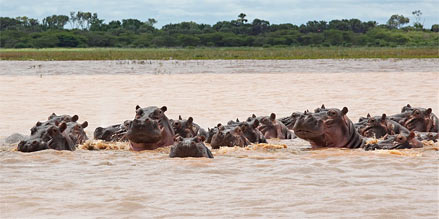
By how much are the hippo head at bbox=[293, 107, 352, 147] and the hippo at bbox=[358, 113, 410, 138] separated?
108cm

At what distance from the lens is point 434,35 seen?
10100cm

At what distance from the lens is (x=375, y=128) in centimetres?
1084

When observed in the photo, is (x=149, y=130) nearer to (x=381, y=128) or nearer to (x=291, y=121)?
(x=381, y=128)

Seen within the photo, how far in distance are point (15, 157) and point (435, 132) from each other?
5.89 m

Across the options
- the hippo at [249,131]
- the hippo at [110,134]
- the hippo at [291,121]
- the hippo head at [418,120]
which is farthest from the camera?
the hippo at [291,121]

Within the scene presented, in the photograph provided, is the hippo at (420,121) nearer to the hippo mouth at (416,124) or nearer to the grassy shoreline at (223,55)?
the hippo mouth at (416,124)

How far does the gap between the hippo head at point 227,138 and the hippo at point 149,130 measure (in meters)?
0.55

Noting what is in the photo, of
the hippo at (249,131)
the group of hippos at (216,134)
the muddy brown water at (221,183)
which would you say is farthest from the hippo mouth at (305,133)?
the hippo at (249,131)

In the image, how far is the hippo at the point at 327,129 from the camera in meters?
9.24

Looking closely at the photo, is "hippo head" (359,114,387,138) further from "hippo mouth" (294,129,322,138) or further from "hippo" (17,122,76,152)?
"hippo" (17,122,76,152)

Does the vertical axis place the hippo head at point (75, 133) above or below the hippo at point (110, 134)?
above

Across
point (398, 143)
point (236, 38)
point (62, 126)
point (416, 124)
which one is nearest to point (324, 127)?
point (398, 143)

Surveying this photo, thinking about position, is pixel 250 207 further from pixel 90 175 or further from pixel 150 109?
pixel 150 109

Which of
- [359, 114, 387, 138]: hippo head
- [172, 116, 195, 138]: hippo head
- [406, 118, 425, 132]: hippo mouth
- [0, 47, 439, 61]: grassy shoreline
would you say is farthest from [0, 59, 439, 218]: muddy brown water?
[0, 47, 439, 61]: grassy shoreline
